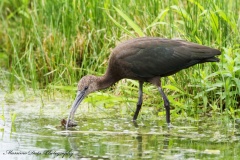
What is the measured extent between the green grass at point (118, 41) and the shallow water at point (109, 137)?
396 millimetres

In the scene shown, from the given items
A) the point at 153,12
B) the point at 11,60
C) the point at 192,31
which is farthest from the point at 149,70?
the point at 11,60

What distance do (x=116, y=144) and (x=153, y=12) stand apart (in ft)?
9.29

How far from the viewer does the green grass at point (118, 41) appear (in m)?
7.66

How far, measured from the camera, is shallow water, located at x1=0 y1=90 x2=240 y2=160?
5.81 meters

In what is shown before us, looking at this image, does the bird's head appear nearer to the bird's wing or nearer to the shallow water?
the shallow water

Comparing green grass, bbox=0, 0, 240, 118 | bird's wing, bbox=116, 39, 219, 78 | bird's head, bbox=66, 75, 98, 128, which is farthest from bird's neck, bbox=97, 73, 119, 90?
bird's wing, bbox=116, 39, 219, 78

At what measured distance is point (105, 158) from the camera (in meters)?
5.62

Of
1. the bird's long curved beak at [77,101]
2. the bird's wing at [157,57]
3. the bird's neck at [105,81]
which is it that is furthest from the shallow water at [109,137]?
the bird's wing at [157,57]

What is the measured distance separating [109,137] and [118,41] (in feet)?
8.03

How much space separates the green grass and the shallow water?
0.40 meters

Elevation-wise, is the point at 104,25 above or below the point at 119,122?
above

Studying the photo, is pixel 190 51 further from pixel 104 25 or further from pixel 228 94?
pixel 104 25

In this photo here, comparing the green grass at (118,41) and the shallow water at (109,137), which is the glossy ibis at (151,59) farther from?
the shallow water at (109,137)

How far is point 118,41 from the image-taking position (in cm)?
876
